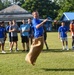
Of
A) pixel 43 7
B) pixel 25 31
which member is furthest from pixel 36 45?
pixel 43 7

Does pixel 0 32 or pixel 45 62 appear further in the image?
pixel 0 32

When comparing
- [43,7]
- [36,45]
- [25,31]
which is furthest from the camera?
[43,7]

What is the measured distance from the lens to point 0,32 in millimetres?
17984

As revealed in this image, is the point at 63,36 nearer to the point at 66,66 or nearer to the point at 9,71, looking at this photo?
the point at 66,66

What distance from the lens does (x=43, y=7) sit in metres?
85.5

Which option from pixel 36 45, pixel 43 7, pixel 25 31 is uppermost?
pixel 36 45

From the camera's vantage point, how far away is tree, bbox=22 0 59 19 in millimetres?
84312

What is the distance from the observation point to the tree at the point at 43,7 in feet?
277

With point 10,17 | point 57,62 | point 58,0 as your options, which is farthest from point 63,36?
point 58,0

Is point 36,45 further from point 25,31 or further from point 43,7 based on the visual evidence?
point 43,7

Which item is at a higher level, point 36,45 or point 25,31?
point 36,45

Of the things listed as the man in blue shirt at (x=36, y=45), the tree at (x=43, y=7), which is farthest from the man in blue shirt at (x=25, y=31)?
the tree at (x=43, y=7)

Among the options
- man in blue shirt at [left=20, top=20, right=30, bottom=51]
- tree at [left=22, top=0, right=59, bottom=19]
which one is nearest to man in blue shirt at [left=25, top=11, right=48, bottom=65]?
man in blue shirt at [left=20, top=20, right=30, bottom=51]

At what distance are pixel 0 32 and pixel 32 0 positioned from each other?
69.9 m
